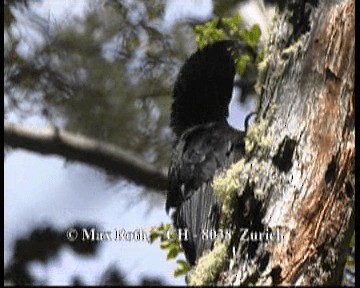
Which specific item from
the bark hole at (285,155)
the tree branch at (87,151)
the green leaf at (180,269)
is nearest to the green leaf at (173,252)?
the green leaf at (180,269)

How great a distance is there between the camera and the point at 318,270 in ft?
3.91

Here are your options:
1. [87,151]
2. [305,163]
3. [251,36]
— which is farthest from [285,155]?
[87,151]

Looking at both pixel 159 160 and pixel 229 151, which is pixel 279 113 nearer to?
pixel 229 151

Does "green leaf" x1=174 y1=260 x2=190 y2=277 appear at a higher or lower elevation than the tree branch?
lower

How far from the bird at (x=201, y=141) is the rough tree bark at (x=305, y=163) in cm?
21

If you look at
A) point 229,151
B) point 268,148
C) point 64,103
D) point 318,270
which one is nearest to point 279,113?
point 268,148

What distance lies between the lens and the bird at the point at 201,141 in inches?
66.8

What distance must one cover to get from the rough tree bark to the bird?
0.68 feet

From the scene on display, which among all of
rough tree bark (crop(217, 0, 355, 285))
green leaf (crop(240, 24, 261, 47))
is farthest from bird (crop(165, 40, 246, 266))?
rough tree bark (crop(217, 0, 355, 285))
